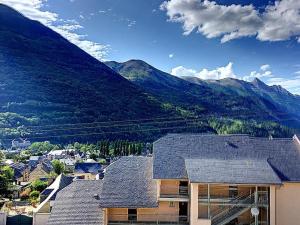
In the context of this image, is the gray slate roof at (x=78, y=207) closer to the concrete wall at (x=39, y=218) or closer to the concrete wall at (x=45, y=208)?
the concrete wall at (x=45, y=208)

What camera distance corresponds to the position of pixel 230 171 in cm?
3656

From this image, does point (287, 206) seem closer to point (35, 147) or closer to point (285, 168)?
point (285, 168)

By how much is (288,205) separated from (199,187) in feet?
27.0

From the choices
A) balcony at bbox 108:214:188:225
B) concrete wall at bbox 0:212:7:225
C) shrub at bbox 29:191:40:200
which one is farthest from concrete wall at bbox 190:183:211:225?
shrub at bbox 29:191:40:200

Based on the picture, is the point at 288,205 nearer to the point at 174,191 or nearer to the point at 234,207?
the point at 234,207

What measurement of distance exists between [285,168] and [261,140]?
435 centimetres

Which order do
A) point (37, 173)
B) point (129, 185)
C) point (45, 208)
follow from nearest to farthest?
point (129, 185), point (45, 208), point (37, 173)

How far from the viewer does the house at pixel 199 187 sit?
36.0 metres

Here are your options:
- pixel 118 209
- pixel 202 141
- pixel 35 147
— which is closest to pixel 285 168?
pixel 202 141

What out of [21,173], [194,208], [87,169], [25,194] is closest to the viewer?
[194,208]

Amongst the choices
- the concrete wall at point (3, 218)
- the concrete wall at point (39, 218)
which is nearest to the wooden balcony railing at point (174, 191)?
the concrete wall at point (39, 218)

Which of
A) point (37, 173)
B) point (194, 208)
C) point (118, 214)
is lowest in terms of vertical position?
point (37, 173)

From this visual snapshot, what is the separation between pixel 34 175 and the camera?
106 meters

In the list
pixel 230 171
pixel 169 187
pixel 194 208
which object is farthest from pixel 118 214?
pixel 230 171
